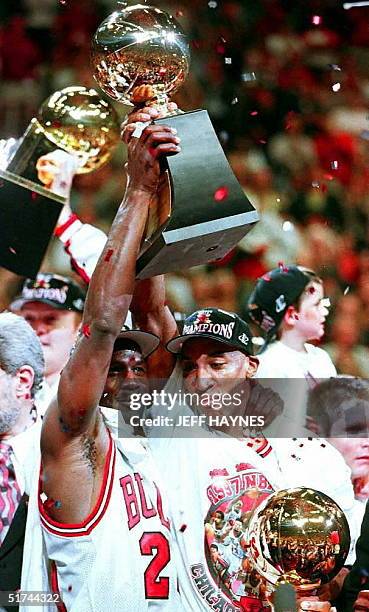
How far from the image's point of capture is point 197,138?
153 cm

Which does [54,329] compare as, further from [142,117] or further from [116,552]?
[142,117]

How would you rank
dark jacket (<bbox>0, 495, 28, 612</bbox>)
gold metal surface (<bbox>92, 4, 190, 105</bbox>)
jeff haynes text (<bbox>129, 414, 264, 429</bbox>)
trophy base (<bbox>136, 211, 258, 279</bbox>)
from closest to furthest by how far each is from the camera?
trophy base (<bbox>136, 211, 258, 279</bbox>) → gold metal surface (<bbox>92, 4, 190, 105</bbox>) → dark jacket (<bbox>0, 495, 28, 612</bbox>) → jeff haynes text (<bbox>129, 414, 264, 429</bbox>)

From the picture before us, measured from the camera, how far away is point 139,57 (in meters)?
1.58

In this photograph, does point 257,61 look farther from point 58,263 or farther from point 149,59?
point 149,59

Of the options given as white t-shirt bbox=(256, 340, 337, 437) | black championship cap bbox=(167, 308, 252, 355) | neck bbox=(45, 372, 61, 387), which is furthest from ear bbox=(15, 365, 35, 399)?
white t-shirt bbox=(256, 340, 337, 437)

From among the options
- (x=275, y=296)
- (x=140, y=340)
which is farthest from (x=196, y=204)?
(x=275, y=296)

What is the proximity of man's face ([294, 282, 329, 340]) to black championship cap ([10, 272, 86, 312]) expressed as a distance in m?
0.51

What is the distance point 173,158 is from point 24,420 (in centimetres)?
85

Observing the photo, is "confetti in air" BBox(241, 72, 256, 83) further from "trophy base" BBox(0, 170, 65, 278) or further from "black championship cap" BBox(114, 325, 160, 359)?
"black championship cap" BBox(114, 325, 160, 359)

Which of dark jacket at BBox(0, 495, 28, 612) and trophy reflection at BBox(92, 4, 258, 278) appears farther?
dark jacket at BBox(0, 495, 28, 612)

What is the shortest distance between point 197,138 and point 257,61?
7.01 feet

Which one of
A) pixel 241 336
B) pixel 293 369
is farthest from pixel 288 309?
pixel 241 336

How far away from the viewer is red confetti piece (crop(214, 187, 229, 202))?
4.95 ft

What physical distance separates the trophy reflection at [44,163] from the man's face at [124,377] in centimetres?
50
